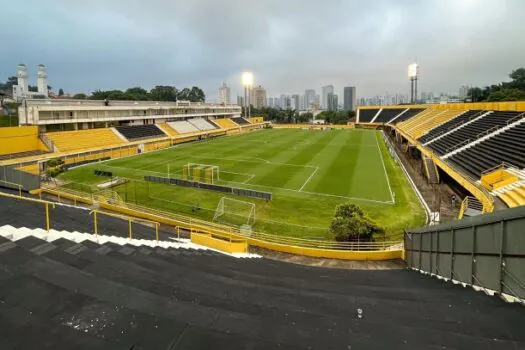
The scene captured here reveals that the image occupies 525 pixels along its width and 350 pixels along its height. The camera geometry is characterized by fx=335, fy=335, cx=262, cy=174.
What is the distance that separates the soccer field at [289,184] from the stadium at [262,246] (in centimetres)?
21

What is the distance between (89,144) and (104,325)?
48.9 meters

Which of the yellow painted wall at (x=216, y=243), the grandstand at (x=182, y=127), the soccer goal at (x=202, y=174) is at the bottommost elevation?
the yellow painted wall at (x=216, y=243)

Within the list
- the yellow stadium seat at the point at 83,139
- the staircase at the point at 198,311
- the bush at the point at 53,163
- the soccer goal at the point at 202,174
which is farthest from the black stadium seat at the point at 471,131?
the yellow stadium seat at the point at 83,139

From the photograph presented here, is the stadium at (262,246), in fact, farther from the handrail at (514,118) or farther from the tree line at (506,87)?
the tree line at (506,87)

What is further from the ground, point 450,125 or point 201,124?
point 201,124

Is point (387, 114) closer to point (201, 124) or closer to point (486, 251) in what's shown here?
point (201, 124)

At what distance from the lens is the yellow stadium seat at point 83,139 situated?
4425 centimetres

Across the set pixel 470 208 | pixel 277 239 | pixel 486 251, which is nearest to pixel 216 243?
pixel 277 239

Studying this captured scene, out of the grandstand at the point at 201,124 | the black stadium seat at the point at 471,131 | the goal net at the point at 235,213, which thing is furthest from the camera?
the grandstand at the point at 201,124

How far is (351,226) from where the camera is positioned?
17438 mm

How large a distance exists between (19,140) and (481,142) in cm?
5068

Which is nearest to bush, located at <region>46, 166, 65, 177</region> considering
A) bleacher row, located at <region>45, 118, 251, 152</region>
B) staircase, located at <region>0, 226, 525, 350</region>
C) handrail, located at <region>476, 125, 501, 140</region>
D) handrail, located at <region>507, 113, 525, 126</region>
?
bleacher row, located at <region>45, 118, 251, 152</region>

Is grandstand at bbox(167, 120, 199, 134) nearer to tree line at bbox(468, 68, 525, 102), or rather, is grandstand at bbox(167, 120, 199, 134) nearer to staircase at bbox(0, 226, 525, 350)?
staircase at bbox(0, 226, 525, 350)

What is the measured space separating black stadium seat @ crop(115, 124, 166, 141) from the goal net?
121 feet
